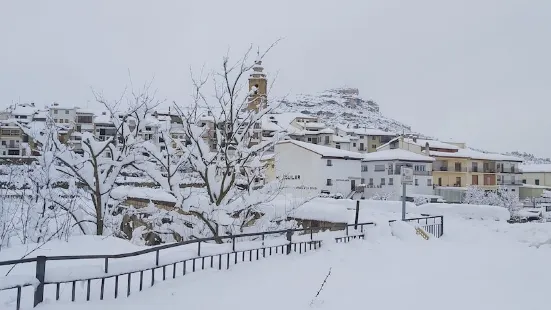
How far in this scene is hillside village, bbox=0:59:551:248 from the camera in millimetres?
11836

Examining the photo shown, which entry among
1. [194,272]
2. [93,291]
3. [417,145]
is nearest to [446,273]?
[194,272]

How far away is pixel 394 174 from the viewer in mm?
55031

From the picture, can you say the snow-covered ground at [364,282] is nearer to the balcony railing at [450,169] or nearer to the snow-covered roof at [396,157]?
the snow-covered roof at [396,157]

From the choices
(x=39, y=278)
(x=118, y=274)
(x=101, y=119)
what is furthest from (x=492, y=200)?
(x=101, y=119)

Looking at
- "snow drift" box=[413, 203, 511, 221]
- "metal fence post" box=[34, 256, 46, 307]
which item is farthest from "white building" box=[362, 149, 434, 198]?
→ "metal fence post" box=[34, 256, 46, 307]

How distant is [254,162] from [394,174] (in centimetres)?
4427

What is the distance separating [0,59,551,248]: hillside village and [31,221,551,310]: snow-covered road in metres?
2.58

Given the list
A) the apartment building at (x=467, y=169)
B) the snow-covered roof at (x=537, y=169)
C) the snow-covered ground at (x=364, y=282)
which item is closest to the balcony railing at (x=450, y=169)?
the apartment building at (x=467, y=169)

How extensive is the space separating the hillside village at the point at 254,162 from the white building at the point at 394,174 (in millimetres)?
121

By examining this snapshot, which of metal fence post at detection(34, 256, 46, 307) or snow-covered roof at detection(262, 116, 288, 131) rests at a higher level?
snow-covered roof at detection(262, 116, 288, 131)

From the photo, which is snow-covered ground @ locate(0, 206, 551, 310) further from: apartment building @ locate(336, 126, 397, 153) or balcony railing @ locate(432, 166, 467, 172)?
apartment building @ locate(336, 126, 397, 153)

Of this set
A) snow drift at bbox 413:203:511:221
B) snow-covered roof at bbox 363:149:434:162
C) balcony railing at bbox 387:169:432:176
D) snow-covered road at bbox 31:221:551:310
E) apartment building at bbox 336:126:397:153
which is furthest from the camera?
apartment building at bbox 336:126:397:153

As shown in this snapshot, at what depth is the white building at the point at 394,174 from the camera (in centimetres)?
5494

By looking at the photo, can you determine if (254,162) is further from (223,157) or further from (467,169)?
(467,169)
